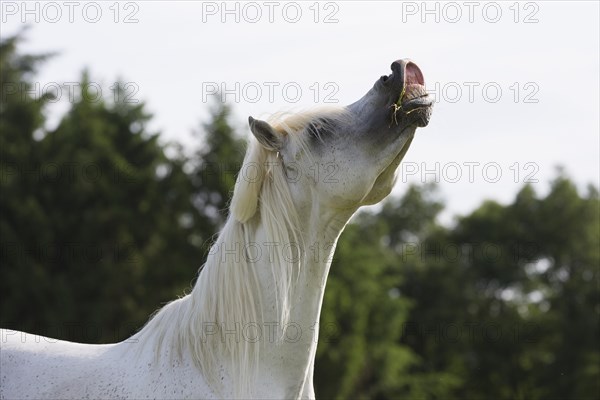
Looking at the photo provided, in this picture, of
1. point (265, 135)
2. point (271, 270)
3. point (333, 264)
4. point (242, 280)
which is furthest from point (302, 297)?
point (333, 264)

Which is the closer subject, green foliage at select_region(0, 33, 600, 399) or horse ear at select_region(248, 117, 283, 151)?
horse ear at select_region(248, 117, 283, 151)

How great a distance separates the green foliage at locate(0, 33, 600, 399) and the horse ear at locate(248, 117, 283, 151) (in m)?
19.6

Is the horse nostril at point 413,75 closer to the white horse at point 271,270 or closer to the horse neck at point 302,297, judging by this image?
the white horse at point 271,270

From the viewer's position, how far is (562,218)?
40.9 m

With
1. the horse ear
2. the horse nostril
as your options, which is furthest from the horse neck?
the horse nostril

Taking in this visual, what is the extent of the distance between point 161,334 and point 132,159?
25008mm

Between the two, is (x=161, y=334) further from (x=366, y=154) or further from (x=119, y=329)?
(x=119, y=329)

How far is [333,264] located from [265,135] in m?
28.4

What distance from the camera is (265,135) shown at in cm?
432

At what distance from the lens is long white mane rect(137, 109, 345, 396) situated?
13.7 feet

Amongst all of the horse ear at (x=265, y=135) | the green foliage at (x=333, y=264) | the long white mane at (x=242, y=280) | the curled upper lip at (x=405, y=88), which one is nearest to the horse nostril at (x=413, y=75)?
the curled upper lip at (x=405, y=88)

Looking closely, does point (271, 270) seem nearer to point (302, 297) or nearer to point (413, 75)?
point (302, 297)

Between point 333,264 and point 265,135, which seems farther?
point 333,264

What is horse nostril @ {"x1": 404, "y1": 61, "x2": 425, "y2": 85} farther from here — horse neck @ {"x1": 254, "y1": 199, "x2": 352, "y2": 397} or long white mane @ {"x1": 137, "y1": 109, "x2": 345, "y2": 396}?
Result: horse neck @ {"x1": 254, "y1": 199, "x2": 352, "y2": 397}
